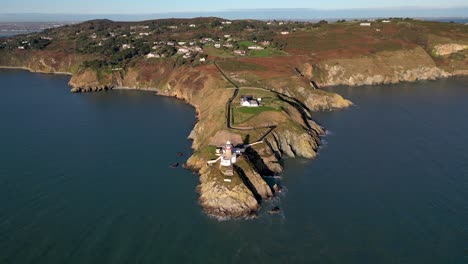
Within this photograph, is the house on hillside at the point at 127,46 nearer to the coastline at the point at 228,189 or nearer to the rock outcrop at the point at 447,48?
the coastline at the point at 228,189

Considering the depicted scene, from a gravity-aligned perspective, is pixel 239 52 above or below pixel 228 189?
above

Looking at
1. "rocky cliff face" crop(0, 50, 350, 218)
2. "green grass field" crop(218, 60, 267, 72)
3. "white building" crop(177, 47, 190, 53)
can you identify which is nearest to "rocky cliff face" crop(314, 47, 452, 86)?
"green grass field" crop(218, 60, 267, 72)

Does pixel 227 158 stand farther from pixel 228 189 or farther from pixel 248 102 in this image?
pixel 248 102

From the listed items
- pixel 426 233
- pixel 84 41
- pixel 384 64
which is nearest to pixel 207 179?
pixel 426 233

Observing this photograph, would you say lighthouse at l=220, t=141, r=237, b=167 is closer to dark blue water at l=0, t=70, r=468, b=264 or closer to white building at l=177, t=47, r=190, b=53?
dark blue water at l=0, t=70, r=468, b=264

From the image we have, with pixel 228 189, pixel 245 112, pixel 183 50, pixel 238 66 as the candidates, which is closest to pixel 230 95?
pixel 245 112

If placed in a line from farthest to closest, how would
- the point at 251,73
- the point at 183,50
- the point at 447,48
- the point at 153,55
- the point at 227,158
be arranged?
the point at 447,48, the point at 183,50, the point at 153,55, the point at 251,73, the point at 227,158
